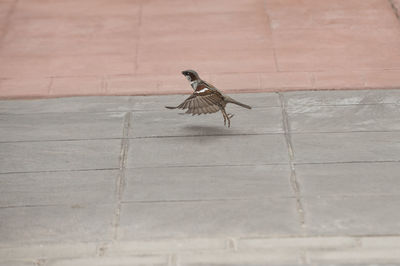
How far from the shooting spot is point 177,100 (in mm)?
8086

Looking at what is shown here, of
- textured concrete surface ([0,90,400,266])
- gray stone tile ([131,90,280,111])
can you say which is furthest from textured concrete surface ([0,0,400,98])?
textured concrete surface ([0,90,400,266])

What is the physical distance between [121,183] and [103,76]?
2360 mm

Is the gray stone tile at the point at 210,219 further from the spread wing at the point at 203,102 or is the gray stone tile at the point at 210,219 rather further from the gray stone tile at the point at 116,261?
the spread wing at the point at 203,102

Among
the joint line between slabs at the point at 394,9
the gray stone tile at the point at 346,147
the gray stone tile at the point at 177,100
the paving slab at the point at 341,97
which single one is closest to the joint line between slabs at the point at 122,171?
the gray stone tile at the point at 177,100

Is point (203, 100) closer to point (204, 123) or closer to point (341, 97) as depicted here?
point (204, 123)

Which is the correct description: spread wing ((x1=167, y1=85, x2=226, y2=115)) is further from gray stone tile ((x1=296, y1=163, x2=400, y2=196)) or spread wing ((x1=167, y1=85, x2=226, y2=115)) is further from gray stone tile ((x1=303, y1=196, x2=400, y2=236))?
gray stone tile ((x1=303, y1=196, x2=400, y2=236))

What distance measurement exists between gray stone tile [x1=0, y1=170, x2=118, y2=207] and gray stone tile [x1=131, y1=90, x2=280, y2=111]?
1.34 meters

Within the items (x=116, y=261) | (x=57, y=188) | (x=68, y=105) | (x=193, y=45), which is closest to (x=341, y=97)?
(x=193, y=45)

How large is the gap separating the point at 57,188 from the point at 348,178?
2.71 metres

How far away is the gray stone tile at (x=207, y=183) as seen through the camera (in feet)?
21.3

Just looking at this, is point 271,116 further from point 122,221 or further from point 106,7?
point 106,7

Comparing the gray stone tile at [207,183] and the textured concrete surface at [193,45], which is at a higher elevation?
the gray stone tile at [207,183]

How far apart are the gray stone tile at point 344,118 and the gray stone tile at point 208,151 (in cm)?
40

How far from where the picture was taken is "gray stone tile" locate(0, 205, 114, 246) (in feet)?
19.8
